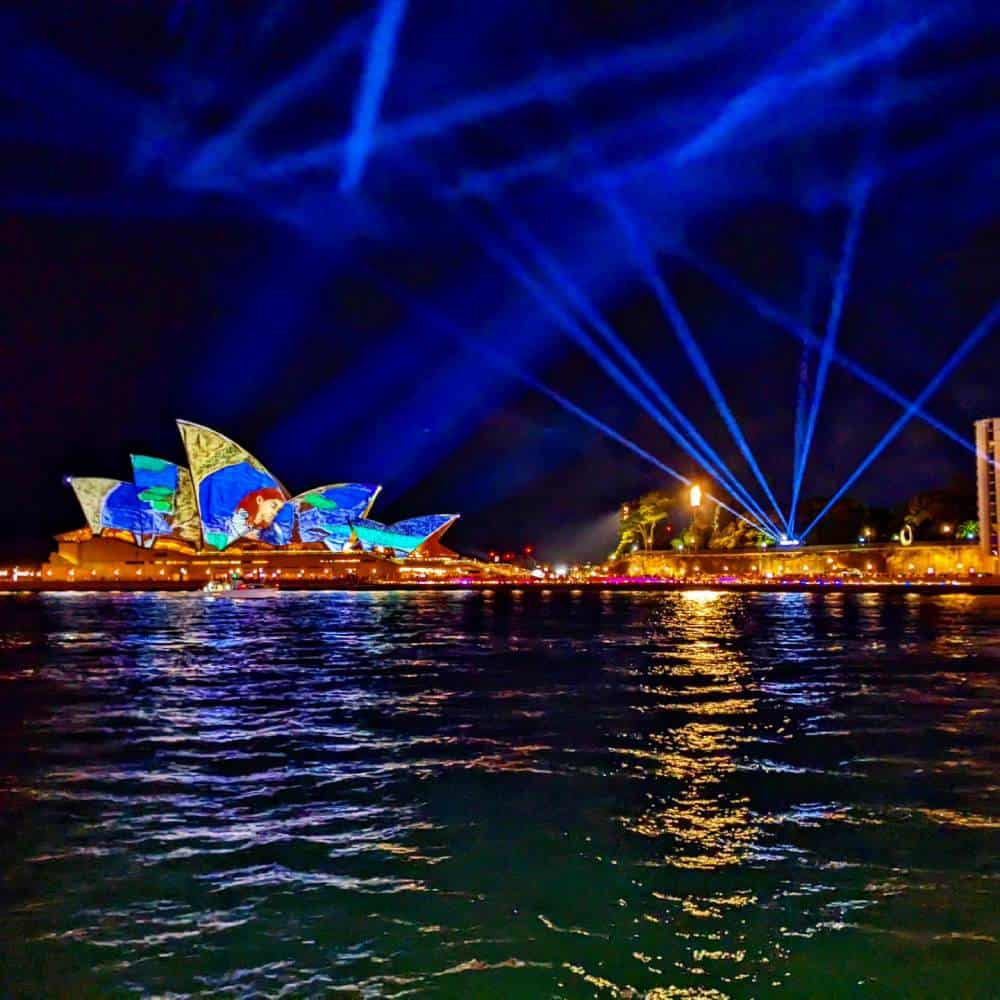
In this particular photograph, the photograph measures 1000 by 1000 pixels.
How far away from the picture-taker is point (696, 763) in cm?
927

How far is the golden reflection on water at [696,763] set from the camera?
21.6 ft

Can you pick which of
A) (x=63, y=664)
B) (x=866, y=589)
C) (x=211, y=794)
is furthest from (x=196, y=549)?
(x=211, y=794)

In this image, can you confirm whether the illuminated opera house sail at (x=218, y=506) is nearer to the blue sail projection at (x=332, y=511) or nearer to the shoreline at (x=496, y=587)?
the blue sail projection at (x=332, y=511)

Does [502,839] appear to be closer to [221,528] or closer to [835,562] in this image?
[835,562]

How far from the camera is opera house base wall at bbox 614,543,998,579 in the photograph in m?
72.9

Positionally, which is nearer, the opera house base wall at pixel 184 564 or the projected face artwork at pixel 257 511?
the projected face artwork at pixel 257 511

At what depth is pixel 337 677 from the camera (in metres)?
17.1

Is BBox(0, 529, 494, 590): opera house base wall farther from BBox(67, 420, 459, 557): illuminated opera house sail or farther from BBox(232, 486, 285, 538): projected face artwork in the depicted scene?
BBox(232, 486, 285, 538): projected face artwork

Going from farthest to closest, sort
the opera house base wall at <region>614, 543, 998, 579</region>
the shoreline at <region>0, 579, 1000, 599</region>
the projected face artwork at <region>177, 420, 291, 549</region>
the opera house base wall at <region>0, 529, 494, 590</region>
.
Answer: the opera house base wall at <region>0, 529, 494, 590</region> → the projected face artwork at <region>177, 420, 291, 549</region> → the opera house base wall at <region>614, 543, 998, 579</region> → the shoreline at <region>0, 579, 1000, 599</region>

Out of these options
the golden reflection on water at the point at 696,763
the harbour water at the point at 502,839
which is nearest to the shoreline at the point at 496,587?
the golden reflection on water at the point at 696,763

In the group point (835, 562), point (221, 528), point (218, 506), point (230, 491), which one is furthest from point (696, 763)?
point (221, 528)

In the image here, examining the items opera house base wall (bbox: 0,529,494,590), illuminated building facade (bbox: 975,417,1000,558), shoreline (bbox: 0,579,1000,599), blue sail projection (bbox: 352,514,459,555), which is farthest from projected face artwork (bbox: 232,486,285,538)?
illuminated building facade (bbox: 975,417,1000,558)

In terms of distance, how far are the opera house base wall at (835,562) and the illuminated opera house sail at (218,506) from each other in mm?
32076

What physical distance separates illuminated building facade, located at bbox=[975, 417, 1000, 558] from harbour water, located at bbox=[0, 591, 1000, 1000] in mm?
58637
